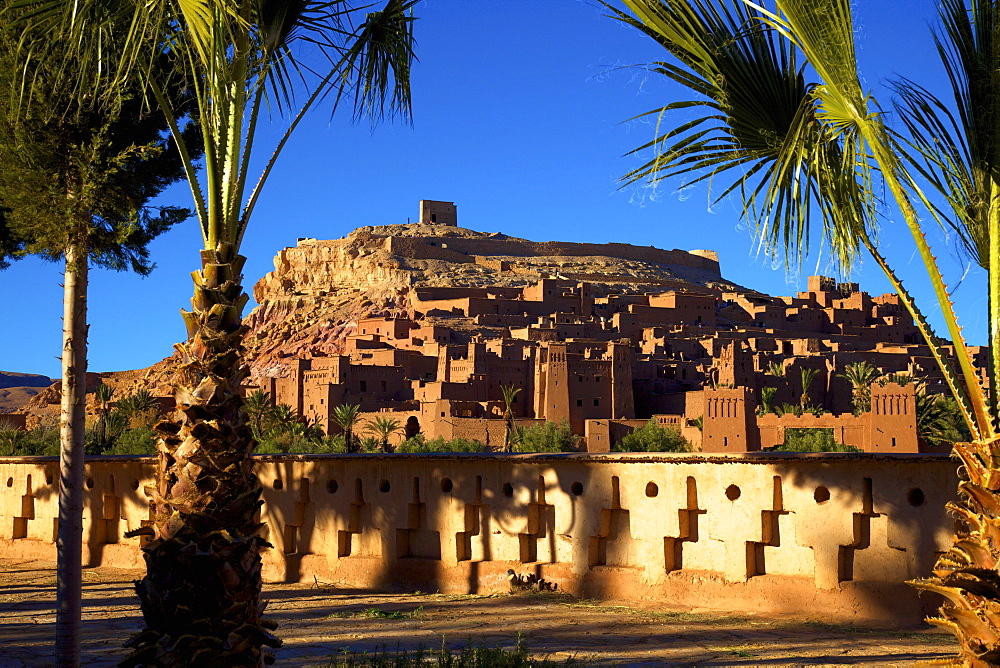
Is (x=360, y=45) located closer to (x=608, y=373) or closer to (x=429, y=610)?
(x=429, y=610)

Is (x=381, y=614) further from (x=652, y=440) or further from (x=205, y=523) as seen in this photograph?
(x=652, y=440)

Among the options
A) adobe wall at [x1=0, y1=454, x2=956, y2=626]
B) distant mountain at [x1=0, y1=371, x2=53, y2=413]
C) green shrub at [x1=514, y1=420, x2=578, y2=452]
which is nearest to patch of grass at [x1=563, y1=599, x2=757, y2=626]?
adobe wall at [x1=0, y1=454, x2=956, y2=626]

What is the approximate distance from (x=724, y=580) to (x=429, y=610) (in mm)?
2164

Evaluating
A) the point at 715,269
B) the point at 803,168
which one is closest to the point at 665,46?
the point at 803,168

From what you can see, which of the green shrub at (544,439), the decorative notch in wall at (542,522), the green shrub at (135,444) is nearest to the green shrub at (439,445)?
the green shrub at (544,439)

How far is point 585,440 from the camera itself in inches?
1623

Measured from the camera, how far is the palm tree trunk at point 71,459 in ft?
19.8

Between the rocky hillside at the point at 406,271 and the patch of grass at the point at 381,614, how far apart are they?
205ft

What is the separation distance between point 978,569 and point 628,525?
4.23 meters

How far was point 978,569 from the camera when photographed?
3.64 m

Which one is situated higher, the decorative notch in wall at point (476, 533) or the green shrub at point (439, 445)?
the green shrub at point (439, 445)

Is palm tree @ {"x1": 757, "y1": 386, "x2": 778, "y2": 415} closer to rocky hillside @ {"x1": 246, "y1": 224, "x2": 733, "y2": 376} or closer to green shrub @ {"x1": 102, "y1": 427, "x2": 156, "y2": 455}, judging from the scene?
green shrub @ {"x1": 102, "y1": 427, "x2": 156, "y2": 455}

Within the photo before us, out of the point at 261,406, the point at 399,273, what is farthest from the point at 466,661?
the point at 399,273

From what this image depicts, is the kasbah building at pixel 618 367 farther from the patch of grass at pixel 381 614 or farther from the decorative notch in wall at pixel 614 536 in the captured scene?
the patch of grass at pixel 381 614
